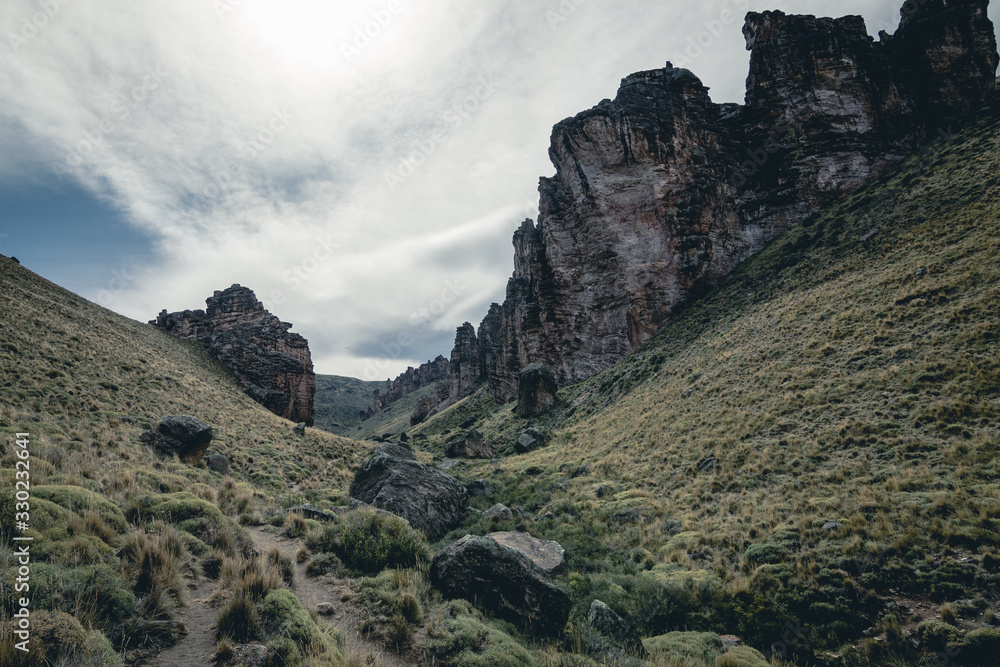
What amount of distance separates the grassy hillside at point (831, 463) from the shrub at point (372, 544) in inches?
175

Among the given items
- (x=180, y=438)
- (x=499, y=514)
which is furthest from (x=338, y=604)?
(x=180, y=438)

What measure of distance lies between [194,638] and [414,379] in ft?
524

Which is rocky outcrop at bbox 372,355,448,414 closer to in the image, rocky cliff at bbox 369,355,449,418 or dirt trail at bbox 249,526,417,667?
rocky cliff at bbox 369,355,449,418

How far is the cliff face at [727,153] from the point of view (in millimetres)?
42312

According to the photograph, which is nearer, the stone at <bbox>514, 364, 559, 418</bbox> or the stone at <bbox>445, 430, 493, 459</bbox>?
the stone at <bbox>445, 430, 493, 459</bbox>

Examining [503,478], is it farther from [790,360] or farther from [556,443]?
[790,360]

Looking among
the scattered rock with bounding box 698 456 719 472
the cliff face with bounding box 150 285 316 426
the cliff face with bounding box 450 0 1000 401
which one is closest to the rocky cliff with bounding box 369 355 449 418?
the cliff face with bounding box 150 285 316 426

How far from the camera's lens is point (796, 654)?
7.88 meters

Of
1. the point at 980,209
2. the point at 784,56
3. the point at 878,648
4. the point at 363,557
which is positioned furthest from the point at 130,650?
the point at 784,56

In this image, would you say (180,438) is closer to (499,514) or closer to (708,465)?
(499,514)

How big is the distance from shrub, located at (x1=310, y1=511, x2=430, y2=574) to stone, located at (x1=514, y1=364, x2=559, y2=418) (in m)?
37.3

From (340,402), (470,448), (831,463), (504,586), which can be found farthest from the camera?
(340,402)

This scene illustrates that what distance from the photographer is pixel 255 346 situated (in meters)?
51.2

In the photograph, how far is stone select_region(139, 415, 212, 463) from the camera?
1492cm
